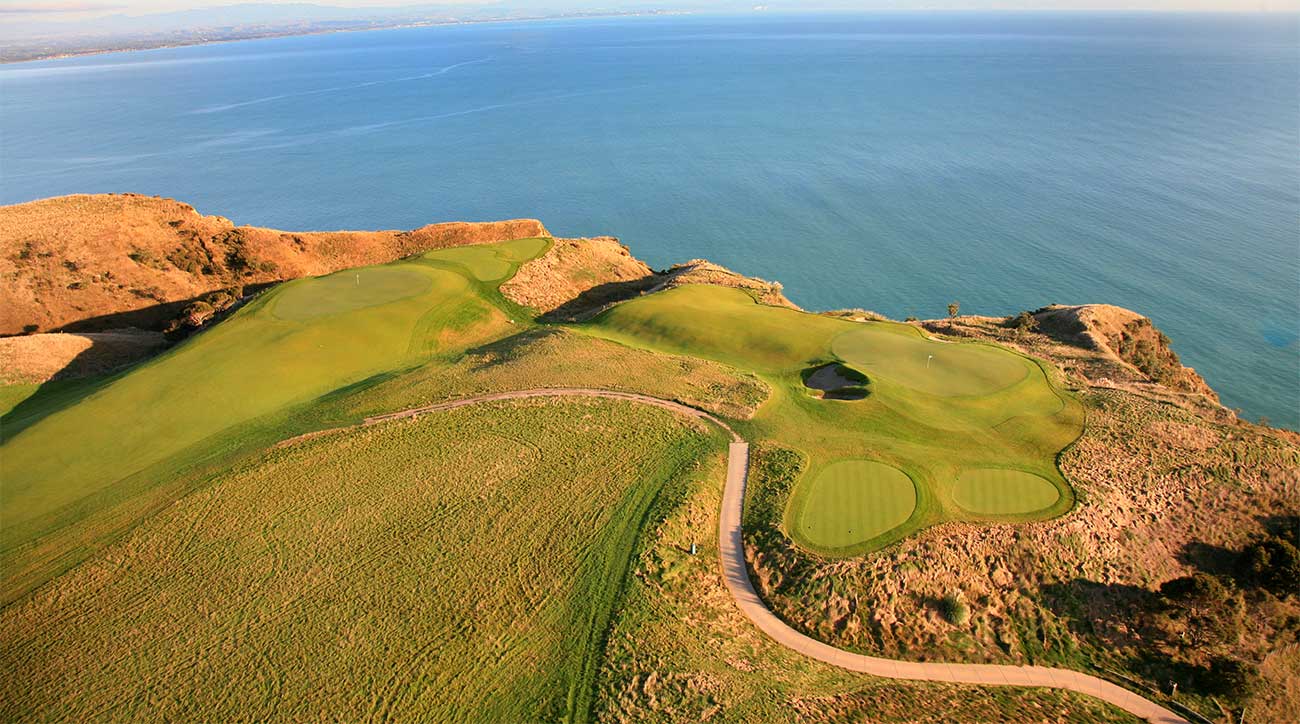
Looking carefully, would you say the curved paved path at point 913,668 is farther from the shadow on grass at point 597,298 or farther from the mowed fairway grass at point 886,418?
the shadow on grass at point 597,298

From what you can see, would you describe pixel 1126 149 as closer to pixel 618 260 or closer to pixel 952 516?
pixel 618 260

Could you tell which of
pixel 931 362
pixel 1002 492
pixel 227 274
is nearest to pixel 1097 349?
pixel 931 362

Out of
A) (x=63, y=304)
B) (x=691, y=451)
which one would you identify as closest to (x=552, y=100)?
(x=63, y=304)

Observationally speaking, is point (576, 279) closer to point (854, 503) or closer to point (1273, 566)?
point (854, 503)

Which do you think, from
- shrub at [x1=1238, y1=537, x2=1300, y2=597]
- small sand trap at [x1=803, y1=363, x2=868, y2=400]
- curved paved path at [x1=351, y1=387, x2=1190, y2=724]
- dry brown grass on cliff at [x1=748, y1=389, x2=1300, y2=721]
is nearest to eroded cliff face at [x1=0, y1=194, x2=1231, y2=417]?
small sand trap at [x1=803, y1=363, x2=868, y2=400]

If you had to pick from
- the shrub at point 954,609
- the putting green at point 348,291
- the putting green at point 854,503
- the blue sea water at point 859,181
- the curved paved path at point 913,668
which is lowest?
the blue sea water at point 859,181

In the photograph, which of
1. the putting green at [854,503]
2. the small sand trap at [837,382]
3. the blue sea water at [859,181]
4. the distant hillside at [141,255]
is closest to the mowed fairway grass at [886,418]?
the putting green at [854,503]

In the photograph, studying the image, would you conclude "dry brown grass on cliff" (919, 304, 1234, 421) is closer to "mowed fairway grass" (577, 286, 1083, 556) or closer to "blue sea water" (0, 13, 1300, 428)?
"mowed fairway grass" (577, 286, 1083, 556)
